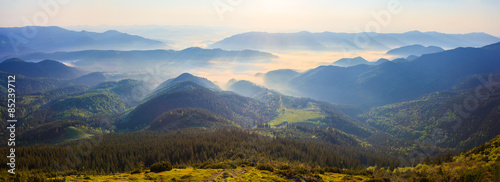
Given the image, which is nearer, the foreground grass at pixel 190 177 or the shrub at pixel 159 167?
the foreground grass at pixel 190 177

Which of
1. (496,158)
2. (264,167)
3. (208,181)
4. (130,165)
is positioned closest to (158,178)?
(208,181)

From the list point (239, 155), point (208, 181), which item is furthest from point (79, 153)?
point (208, 181)

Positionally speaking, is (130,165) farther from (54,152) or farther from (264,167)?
(264,167)

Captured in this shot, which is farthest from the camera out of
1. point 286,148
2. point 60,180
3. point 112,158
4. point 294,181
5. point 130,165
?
point 286,148

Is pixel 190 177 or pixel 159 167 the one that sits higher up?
pixel 190 177

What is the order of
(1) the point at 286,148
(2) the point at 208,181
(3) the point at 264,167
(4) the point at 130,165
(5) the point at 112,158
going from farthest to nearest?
(1) the point at 286,148
(5) the point at 112,158
(4) the point at 130,165
(3) the point at 264,167
(2) the point at 208,181

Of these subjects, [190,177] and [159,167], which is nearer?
[190,177]

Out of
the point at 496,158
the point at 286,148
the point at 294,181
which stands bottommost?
the point at 286,148

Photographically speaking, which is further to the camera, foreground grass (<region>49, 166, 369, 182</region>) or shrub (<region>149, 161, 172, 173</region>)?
shrub (<region>149, 161, 172, 173</region>)

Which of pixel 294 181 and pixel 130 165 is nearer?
pixel 294 181

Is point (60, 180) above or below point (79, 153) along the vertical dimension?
above
